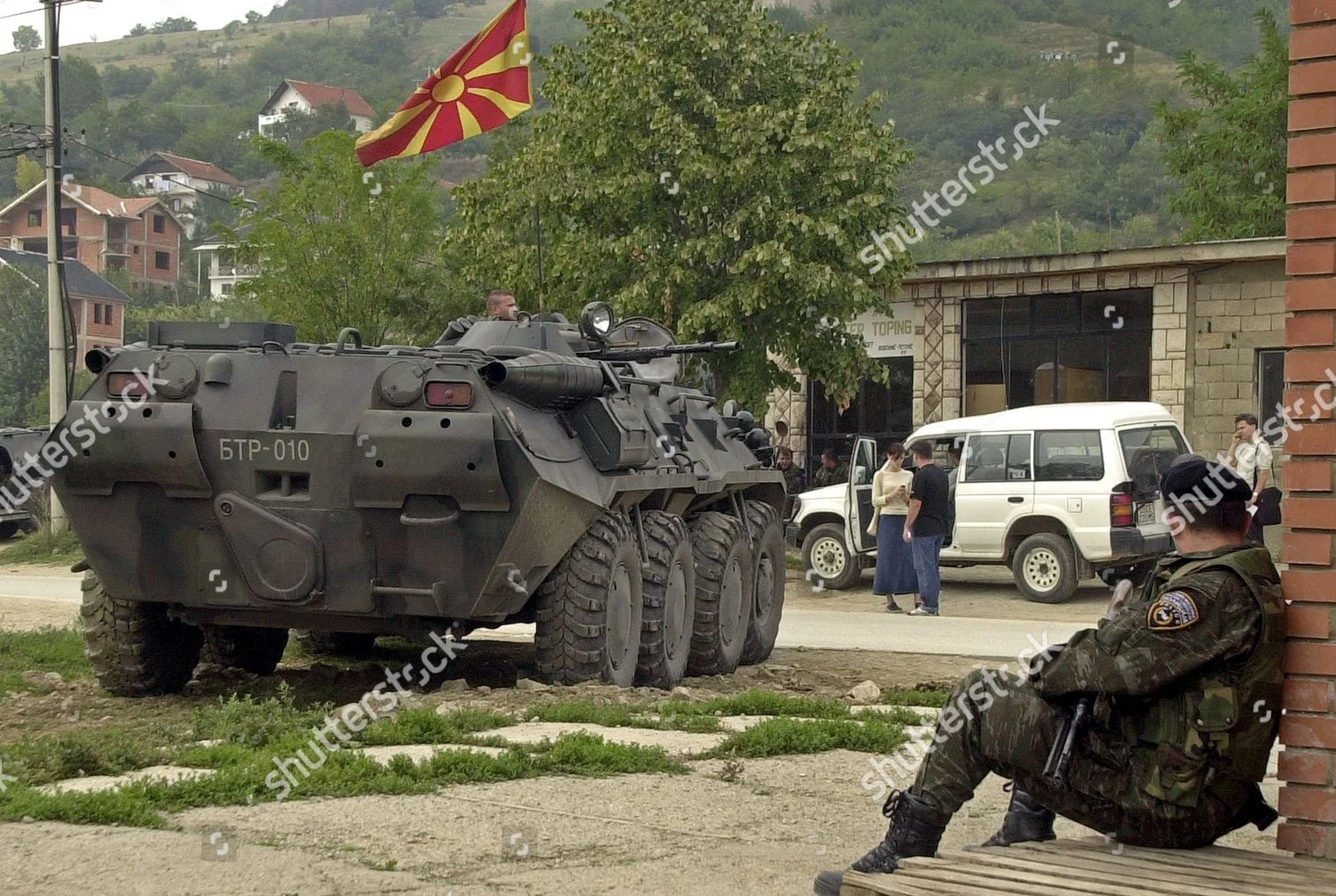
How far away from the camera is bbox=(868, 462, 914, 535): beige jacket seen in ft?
56.5

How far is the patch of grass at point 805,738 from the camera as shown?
7789 millimetres

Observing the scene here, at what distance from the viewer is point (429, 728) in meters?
7.98

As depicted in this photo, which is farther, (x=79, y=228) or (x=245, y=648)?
(x=79, y=228)

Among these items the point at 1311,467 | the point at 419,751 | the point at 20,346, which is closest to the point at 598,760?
the point at 419,751

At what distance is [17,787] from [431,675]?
511 cm

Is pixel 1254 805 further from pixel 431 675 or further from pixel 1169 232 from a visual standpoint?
pixel 1169 232

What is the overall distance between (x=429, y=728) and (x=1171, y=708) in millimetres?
3903

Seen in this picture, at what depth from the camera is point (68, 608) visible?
16750 mm

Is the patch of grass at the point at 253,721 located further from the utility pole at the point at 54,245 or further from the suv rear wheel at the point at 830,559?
the utility pole at the point at 54,245

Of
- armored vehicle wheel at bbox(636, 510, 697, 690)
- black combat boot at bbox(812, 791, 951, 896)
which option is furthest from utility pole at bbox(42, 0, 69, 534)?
black combat boot at bbox(812, 791, 951, 896)

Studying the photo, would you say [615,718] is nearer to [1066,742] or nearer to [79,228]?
[1066,742]

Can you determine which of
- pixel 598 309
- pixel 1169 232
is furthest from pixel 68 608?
pixel 1169 232

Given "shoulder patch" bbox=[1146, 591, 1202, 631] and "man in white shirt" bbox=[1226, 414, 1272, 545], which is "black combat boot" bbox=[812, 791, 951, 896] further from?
"man in white shirt" bbox=[1226, 414, 1272, 545]

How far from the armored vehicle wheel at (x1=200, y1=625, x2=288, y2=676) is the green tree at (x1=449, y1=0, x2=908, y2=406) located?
936cm
